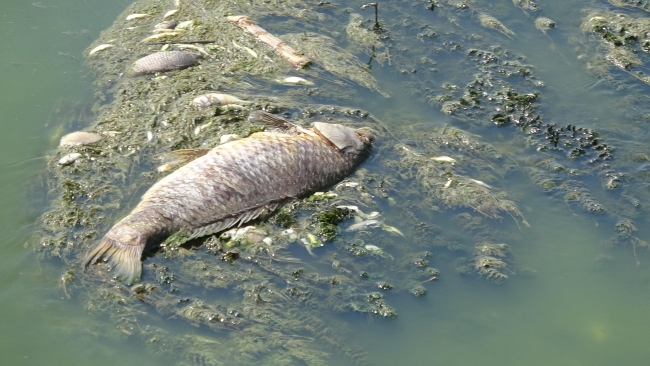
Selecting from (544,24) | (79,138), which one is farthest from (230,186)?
(544,24)

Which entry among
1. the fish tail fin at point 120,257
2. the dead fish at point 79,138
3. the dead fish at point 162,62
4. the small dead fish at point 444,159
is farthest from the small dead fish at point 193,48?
the fish tail fin at point 120,257

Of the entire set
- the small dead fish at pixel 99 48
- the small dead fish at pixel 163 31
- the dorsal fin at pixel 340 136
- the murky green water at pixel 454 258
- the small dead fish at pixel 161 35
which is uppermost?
the small dead fish at pixel 163 31

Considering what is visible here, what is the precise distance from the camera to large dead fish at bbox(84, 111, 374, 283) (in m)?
3.86

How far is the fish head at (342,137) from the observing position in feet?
15.2

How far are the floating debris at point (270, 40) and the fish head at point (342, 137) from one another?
1080 millimetres

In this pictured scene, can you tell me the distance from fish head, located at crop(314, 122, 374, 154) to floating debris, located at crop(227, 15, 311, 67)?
1080mm

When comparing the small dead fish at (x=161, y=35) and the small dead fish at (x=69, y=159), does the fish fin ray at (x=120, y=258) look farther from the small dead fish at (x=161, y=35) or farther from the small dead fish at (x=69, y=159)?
the small dead fish at (x=161, y=35)

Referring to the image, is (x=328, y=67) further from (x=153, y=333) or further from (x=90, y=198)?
(x=153, y=333)

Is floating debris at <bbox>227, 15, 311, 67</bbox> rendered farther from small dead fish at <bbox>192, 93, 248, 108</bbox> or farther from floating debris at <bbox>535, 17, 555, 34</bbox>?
floating debris at <bbox>535, 17, 555, 34</bbox>

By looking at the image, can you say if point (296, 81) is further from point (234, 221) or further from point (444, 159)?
point (234, 221)

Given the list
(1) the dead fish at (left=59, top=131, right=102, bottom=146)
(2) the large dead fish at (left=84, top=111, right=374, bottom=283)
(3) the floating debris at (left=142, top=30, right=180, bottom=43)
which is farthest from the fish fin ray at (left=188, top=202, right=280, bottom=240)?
(3) the floating debris at (left=142, top=30, right=180, bottom=43)

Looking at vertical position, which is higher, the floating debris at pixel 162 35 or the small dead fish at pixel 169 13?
the small dead fish at pixel 169 13

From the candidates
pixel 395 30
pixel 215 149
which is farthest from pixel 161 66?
pixel 395 30

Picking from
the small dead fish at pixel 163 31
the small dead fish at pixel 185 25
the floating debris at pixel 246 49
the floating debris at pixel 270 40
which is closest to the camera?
the floating debris at pixel 270 40
